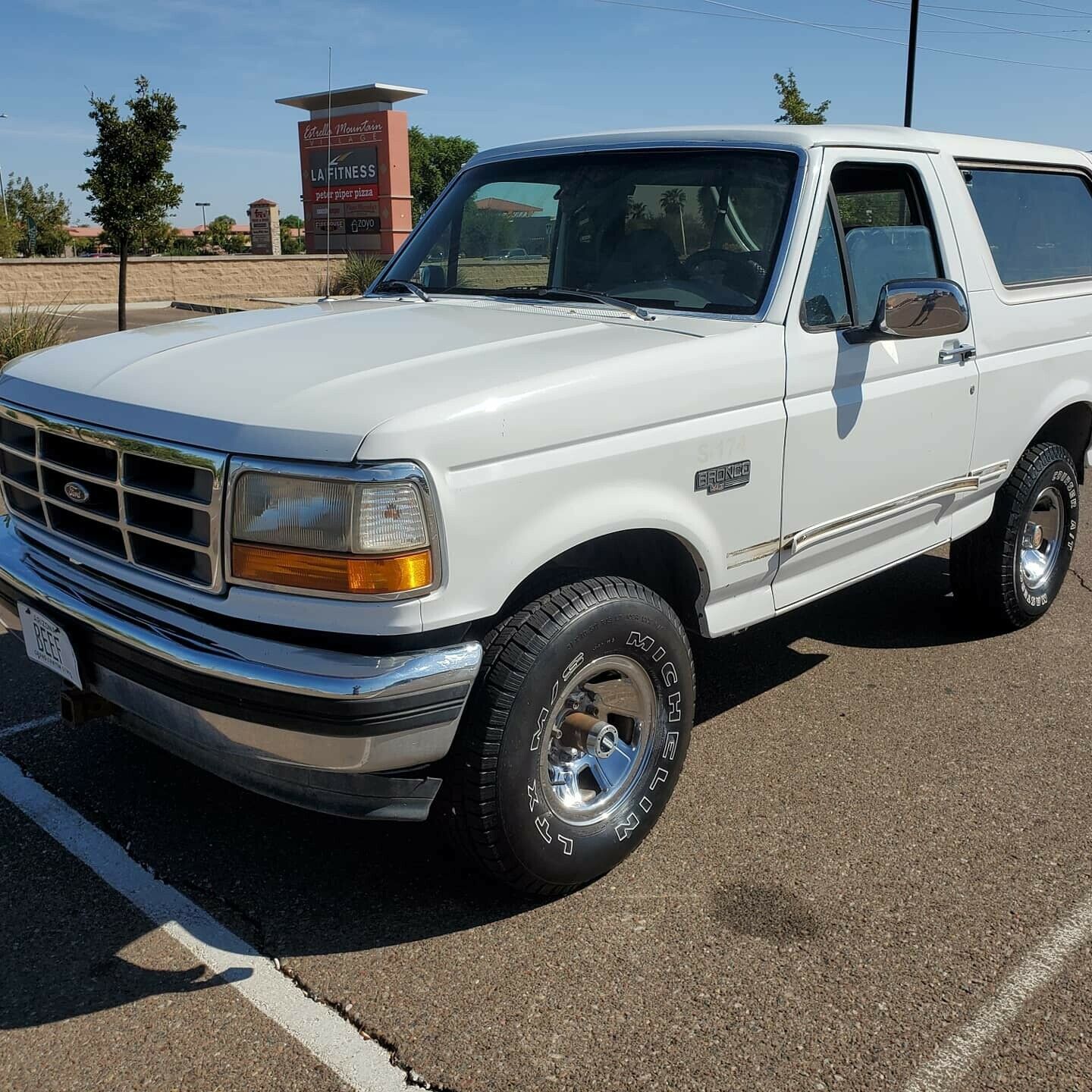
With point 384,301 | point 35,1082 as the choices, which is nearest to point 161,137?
point 384,301

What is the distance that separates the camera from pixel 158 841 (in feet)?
11.1

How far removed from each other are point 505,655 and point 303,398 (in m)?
0.78

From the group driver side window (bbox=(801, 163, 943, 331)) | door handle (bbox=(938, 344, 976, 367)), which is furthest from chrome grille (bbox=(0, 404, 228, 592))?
door handle (bbox=(938, 344, 976, 367))

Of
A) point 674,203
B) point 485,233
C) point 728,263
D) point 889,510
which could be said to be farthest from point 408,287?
point 889,510

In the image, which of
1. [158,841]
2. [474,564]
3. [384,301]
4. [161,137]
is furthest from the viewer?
[161,137]

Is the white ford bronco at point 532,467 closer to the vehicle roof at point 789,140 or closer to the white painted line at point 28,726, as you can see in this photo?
the vehicle roof at point 789,140

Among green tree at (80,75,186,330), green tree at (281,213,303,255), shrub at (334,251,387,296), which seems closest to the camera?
green tree at (80,75,186,330)

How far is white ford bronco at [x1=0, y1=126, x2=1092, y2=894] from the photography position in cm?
257

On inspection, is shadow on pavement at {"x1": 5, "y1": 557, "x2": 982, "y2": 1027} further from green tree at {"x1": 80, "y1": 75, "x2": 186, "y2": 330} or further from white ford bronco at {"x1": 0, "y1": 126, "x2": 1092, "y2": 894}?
green tree at {"x1": 80, "y1": 75, "x2": 186, "y2": 330}

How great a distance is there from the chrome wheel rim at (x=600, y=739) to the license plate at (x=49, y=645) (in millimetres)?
1312

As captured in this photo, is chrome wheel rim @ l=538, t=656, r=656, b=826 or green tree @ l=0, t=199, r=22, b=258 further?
green tree @ l=0, t=199, r=22, b=258

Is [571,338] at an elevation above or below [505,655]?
above

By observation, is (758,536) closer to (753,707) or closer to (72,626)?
(753,707)

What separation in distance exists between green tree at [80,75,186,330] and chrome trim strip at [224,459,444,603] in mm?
14973
